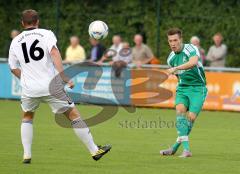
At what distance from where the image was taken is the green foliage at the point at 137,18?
81.7 ft

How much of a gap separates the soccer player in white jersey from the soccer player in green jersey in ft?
6.11

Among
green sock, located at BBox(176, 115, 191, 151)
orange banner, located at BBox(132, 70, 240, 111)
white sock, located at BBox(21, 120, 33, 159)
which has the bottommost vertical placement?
orange banner, located at BBox(132, 70, 240, 111)

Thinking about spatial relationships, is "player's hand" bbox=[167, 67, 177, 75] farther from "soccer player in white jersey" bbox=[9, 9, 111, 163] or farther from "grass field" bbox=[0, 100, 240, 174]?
"soccer player in white jersey" bbox=[9, 9, 111, 163]

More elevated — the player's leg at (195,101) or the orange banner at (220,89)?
the player's leg at (195,101)

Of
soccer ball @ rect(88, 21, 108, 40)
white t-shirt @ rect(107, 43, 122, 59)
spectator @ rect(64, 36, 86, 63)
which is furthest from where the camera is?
spectator @ rect(64, 36, 86, 63)

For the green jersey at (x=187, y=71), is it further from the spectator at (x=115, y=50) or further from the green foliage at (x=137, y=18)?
the green foliage at (x=137, y=18)

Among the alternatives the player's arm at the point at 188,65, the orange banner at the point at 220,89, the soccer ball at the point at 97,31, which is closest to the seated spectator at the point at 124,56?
the orange banner at the point at 220,89

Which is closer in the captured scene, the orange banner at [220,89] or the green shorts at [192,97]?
the green shorts at [192,97]

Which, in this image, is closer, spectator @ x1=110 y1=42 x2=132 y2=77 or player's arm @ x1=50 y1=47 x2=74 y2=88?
player's arm @ x1=50 y1=47 x2=74 y2=88

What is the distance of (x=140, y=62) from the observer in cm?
2322

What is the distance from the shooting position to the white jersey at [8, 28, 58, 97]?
37.0 feet

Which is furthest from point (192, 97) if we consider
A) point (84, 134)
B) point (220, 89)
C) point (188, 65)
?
point (220, 89)

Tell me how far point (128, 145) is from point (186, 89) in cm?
174

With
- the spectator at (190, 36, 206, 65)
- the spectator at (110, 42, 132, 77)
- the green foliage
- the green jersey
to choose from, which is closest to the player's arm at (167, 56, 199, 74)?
the green jersey
